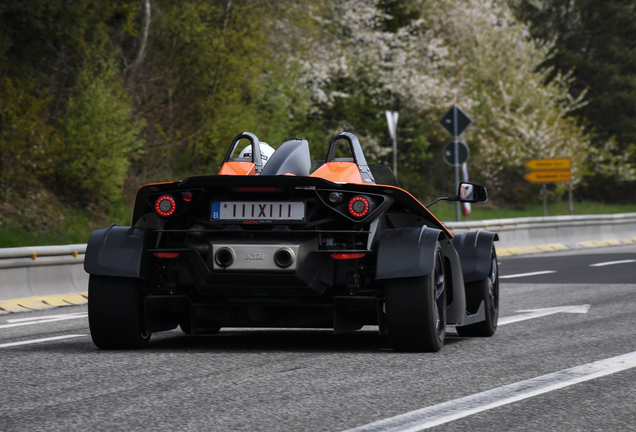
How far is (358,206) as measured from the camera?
691cm

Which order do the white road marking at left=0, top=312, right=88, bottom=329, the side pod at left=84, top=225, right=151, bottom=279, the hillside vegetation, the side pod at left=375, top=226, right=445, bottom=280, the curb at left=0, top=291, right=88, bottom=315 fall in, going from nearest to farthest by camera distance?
the side pod at left=375, top=226, right=445, bottom=280, the side pod at left=84, top=225, right=151, bottom=279, the white road marking at left=0, top=312, right=88, bottom=329, the curb at left=0, top=291, right=88, bottom=315, the hillside vegetation

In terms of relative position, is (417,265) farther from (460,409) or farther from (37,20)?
(37,20)

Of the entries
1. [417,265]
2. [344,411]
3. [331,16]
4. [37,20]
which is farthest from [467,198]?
[331,16]

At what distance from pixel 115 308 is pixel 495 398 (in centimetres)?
282

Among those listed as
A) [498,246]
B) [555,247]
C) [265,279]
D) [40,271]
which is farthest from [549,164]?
[265,279]

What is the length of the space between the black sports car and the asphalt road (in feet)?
0.77

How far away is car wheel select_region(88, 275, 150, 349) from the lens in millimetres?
7062

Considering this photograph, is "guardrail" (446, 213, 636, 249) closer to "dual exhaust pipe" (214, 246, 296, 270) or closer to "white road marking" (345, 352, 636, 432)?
"dual exhaust pipe" (214, 246, 296, 270)

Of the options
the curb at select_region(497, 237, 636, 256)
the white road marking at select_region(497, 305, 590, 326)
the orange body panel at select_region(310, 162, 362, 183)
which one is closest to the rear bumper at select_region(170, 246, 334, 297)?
the orange body panel at select_region(310, 162, 362, 183)

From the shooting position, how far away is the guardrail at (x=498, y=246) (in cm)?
1231

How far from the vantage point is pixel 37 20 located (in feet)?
73.3

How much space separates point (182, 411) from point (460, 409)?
1.25m

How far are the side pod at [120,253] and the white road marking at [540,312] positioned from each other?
355cm

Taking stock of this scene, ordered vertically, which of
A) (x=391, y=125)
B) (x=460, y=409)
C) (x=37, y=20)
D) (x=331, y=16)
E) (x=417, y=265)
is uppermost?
(x=331, y=16)
